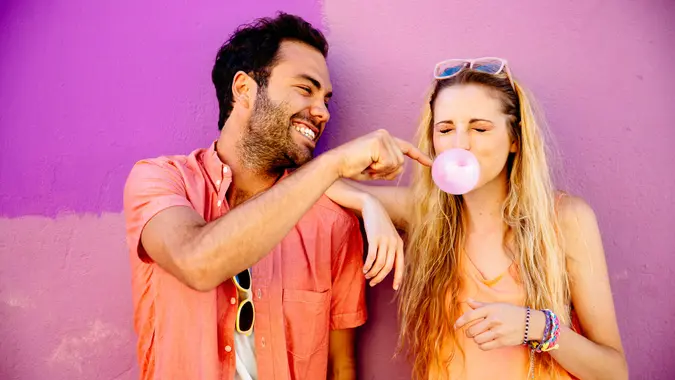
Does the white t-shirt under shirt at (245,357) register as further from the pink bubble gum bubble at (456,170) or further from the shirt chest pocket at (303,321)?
the pink bubble gum bubble at (456,170)

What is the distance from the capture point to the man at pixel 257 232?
171cm

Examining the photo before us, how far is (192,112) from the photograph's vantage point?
9.20ft

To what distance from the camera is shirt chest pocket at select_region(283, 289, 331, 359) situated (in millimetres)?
2238

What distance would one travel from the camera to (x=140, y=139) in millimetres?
2775

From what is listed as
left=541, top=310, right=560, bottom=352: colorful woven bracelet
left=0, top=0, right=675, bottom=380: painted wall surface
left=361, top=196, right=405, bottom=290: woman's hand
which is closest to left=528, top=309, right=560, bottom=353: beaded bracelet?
left=541, top=310, right=560, bottom=352: colorful woven bracelet

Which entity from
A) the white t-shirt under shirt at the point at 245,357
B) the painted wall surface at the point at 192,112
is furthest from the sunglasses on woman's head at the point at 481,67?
the white t-shirt under shirt at the point at 245,357

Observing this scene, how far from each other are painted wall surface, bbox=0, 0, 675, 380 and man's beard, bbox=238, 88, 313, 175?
1.22 feet

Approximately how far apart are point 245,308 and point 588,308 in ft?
4.30

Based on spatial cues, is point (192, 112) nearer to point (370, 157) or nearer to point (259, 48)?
point (259, 48)

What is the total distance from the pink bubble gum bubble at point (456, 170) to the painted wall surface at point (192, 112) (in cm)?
79

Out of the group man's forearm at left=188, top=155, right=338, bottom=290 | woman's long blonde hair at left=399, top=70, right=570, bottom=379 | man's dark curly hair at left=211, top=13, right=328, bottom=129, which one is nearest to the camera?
man's forearm at left=188, top=155, right=338, bottom=290

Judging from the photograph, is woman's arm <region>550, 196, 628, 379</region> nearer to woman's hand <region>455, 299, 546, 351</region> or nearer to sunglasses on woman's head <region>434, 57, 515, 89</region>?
woman's hand <region>455, 299, 546, 351</region>

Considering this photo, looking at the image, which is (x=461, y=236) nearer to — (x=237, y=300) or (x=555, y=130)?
(x=555, y=130)

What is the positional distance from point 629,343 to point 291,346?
1487 millimetres
